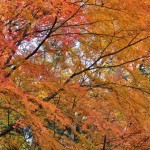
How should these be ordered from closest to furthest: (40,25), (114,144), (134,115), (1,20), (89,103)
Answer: (1,20) < (40,25) < (134,115) < (89,103) < (114,144)

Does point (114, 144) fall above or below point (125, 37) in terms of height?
below

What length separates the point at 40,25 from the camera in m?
5.02

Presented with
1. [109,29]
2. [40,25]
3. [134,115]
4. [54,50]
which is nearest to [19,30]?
[40,25]

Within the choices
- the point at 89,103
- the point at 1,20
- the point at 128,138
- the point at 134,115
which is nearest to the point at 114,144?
the point at 128,138

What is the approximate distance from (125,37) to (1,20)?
6.81ft

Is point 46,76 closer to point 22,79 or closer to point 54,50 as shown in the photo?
point 54,50

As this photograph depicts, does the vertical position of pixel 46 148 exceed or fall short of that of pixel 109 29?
it falls short

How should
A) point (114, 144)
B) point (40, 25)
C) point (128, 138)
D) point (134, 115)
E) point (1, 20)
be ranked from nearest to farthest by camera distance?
point (1, 20) < point (40, 25) < point (134, 115) < point (128, 138) < point (114, 144)

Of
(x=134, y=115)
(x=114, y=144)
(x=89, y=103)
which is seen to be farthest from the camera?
(x=114, y=144)

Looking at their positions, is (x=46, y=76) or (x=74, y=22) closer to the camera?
(x=74, y=22)

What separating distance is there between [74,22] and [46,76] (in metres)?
1.11

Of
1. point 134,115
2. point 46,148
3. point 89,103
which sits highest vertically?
point 89,103

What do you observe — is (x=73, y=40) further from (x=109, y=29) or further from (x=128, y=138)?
(x=128, y=138)

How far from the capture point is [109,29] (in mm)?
5168
